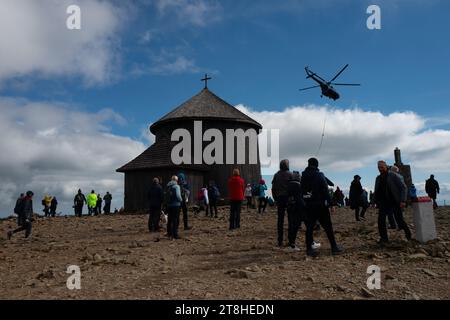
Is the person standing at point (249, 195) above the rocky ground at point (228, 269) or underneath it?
above

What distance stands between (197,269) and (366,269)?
119 inches

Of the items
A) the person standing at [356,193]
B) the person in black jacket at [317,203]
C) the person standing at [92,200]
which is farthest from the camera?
the person standing at [92,200]

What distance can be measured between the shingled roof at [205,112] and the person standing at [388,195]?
66.8ft

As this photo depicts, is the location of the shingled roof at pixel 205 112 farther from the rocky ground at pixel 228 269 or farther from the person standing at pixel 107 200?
the rocky ground at pixel 228 269

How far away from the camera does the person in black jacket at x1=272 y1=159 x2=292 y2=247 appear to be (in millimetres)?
8914

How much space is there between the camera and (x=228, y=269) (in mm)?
6773

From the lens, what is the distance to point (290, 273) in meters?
6.27

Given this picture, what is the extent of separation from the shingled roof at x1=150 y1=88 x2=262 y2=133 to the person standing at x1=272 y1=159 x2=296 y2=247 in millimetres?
19315

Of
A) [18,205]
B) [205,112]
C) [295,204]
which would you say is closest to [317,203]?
[295,204]

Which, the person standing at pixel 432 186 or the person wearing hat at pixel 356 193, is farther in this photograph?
the person standing at pixel 432 186

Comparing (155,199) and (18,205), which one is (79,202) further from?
(155,199)

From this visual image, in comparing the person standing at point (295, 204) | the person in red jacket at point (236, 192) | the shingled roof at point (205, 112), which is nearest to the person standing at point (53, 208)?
the shingled roof at point (205, 112)

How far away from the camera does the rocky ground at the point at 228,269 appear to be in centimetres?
530

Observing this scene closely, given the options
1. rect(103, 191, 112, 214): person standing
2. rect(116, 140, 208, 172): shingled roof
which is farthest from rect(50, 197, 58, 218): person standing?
rect(116, 140, 208, 172): shingled roof
